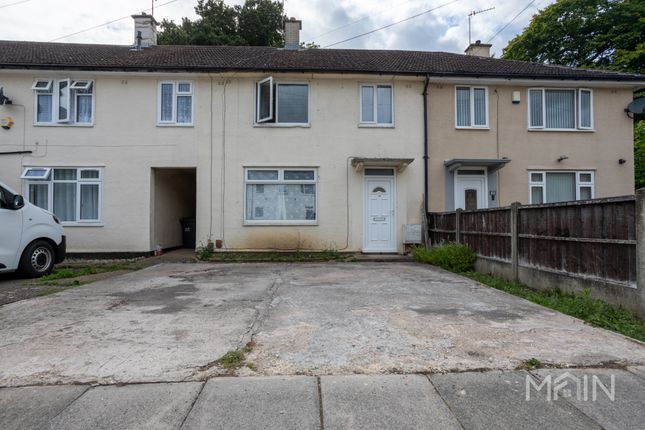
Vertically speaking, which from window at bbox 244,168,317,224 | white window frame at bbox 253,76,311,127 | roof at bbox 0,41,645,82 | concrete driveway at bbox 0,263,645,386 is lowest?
concrete driveway at bbox 0,263,645,386

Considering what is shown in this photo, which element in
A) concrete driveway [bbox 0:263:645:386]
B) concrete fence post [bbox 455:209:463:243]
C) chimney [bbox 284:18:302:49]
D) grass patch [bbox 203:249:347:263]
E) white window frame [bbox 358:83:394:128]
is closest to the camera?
concrete driveway [bbox 0:263:645:386]

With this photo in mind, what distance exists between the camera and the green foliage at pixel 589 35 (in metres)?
19.2

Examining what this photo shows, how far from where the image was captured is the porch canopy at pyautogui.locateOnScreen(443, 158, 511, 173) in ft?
34.3

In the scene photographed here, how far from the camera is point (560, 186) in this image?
11.3 metres

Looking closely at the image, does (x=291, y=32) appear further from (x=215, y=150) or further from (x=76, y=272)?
(x=76, y=272)

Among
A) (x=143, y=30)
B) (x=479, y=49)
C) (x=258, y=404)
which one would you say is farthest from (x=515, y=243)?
(x=143, y=30)

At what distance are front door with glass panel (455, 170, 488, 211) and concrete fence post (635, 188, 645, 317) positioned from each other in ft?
23.6

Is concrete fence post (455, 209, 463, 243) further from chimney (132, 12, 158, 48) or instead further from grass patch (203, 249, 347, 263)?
chimney (132, 12, 158, 48)

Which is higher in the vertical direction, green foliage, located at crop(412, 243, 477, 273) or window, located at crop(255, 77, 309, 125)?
window, located at crop(255, 77, 309, 125)

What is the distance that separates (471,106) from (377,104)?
117 inches

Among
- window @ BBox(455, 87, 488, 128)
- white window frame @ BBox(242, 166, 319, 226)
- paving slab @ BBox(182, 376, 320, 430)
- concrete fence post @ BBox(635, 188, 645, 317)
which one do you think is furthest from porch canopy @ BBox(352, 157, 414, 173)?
paving slab @ BBox(182, 376, 320, 430)

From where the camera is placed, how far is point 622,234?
431 cm

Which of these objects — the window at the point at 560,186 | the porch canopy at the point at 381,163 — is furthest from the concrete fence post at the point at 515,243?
the window at the point at 560,186

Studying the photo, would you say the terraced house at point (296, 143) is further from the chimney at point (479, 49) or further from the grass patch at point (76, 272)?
the chimney at point (479, 49)
